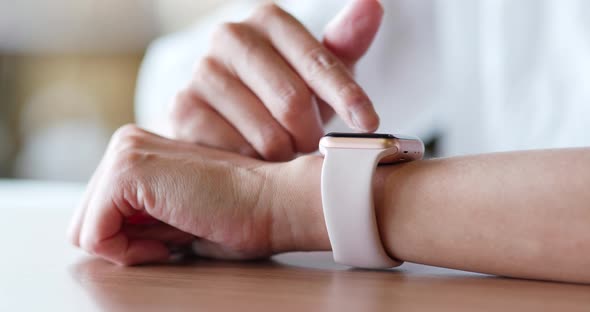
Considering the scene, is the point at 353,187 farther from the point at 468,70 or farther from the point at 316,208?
the point at 468,70

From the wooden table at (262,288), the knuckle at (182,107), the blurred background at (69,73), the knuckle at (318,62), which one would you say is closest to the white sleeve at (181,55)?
the knuckle at (182,107)

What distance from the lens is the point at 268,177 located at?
0.59m

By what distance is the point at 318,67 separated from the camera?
0.67 metres

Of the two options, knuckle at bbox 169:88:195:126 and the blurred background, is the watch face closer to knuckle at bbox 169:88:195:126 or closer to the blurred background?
knuckle at bbox 169:88:195:126

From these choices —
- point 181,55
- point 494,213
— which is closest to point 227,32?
point 494,213

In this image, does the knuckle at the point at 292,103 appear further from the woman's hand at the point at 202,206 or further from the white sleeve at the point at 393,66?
the white sleeve at the point at 393,66

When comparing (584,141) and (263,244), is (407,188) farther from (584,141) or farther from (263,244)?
(584,141)

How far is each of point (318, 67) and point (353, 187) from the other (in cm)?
20

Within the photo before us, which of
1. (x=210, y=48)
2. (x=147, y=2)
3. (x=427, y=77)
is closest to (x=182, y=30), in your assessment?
(x=147, y=2)

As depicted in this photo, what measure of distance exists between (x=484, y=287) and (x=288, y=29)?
1.19 ft

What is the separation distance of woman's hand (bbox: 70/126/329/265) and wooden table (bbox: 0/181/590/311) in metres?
0.02

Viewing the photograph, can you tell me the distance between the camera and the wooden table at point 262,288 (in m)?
0.41

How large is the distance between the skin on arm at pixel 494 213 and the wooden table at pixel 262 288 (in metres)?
0.02

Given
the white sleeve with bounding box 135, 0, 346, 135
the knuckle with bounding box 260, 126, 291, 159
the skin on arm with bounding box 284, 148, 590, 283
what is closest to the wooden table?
the skin on arm with bounding box 284, 148, 590, 283
